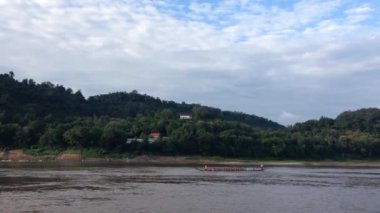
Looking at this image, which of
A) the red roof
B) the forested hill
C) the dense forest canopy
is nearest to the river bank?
the dense forest canopy

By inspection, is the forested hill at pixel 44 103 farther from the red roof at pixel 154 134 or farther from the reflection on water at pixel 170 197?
the reflection on water at pixel 170 197

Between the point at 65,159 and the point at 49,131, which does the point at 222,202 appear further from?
the point at 49,131

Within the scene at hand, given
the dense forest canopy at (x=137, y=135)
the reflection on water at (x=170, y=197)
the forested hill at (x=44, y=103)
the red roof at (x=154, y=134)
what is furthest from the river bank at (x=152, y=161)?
the reflection on water at (x=170, y=197)

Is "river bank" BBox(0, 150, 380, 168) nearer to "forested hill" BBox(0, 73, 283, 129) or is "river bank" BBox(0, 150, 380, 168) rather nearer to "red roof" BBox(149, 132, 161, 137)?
"red roof" BBox(149, 132, 161, 137)

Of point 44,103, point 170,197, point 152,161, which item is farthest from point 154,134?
point 170,197

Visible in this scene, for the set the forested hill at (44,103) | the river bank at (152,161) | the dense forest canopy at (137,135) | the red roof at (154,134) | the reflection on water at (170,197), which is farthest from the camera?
the forested hill at (44,103)

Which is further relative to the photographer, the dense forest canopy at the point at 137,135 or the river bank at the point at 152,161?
the dense forest canopy at the point at 137,135

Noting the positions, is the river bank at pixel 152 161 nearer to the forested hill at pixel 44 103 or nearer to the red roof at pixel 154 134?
the red roof at pixel 154 134

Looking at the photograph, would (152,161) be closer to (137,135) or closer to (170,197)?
(137,135)

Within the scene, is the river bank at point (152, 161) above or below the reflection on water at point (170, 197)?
above

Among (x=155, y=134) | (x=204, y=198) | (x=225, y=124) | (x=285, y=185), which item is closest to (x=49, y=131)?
(x=155, y=134)

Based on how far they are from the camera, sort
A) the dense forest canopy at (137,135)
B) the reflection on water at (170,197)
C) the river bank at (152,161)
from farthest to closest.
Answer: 1. the dense forest canopy at (137,135)
2. the river bank at (152,161)
3. the reflection on water at (170,197)

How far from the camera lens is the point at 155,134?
474ft

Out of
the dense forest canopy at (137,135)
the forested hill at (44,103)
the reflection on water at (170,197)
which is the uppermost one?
the forested hill at (44,103)
